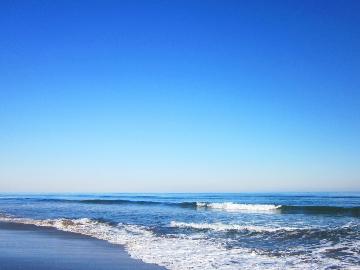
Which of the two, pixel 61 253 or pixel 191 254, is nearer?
pixel 61 253

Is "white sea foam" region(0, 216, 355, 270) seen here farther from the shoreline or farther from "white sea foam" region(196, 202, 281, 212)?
"white sea foam" region(196, 202, 281, 212)

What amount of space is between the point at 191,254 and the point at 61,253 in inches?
153

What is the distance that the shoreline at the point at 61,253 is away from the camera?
9859mm

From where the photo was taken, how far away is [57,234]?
1695 centimetres

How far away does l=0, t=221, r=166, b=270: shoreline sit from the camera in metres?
9.86

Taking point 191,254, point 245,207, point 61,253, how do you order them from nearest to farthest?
1. point 61,253
2. point 191,254
3. point 245,207

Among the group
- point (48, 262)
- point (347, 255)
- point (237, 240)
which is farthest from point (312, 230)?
point (48, 262)

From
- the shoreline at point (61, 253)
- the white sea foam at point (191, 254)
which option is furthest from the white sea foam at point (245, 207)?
the shoreline at point (61, 253)

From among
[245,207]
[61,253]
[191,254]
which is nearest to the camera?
[61,253]

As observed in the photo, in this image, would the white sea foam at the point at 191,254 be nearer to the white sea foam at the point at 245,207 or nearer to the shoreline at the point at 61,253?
the shoreline at the point at 61,253

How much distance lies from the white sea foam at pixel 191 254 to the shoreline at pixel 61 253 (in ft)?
1.79

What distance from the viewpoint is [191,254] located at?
12.0 m

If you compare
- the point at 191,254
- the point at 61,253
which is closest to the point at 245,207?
the point at 191,254

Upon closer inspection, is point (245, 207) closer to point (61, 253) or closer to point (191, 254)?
point (191, 254)
